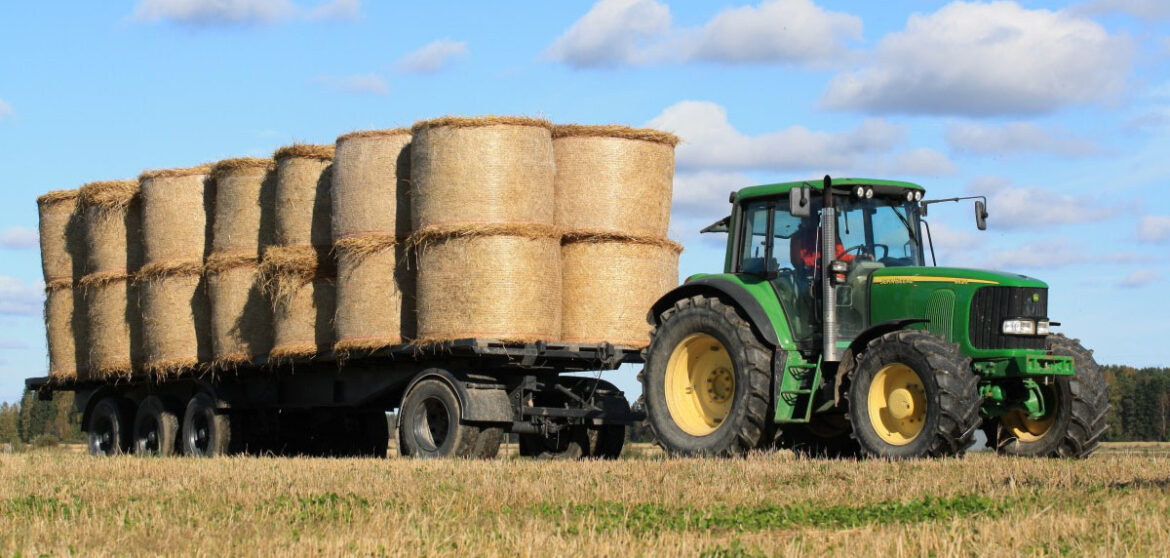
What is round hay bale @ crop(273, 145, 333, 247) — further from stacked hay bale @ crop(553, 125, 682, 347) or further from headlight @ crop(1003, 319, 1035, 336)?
headlight @ crop(1003, 319, 1035, 336)

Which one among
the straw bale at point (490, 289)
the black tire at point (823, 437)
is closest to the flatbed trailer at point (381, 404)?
the straw bale at point (490, 289)

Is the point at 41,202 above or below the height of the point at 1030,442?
above

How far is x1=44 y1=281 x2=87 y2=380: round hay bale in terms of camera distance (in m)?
19.5

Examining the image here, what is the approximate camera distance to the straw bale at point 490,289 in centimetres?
1370

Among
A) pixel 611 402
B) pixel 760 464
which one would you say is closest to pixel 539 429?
pixel 611 402

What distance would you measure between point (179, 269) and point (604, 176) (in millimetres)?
6098

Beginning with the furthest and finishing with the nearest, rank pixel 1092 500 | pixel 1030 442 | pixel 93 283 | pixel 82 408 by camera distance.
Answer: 1. pixel 82 408
2. pixel 93 283
3. pixel 1030 442
4. pixel 1092 500

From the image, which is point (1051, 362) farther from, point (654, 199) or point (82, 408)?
point (82, 408)

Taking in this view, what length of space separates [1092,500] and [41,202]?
52.7 ft

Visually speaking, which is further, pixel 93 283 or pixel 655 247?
pixel 93 283

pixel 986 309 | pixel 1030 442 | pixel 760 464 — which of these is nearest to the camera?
pixel 760 464

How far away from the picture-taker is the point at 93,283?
18781 mm

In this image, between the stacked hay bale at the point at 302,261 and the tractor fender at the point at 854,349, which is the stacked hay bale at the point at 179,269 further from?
the tractor fender at the point at 854,349

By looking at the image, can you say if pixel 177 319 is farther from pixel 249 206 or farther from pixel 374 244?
pixel 374 244
